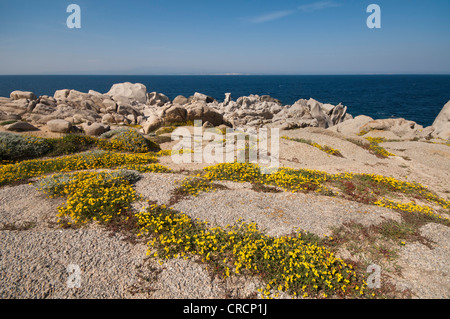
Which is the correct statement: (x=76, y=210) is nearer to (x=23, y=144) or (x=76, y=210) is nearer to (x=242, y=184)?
(x=242, y=184)

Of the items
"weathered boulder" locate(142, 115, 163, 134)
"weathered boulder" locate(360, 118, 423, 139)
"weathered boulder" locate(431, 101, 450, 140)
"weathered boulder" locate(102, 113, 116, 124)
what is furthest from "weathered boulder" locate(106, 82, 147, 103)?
"weathered boulder" locate(431, 101, 450, 140)

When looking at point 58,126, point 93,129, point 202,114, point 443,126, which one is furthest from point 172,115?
point 443,126

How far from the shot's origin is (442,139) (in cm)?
3331

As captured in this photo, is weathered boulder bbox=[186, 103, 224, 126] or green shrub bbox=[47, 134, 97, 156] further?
weathered boulder bbox=[186, 103, 224, 126]

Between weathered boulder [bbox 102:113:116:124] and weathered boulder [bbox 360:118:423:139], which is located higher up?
weathered boulder [bbox 102:113:116:124]

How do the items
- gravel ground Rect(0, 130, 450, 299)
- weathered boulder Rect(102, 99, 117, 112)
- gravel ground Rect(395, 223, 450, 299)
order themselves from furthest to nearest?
weathered boulder Rect(102, 99, 117, 112), gravel ground Rect(395, 223, 450, 299), gravel ground Rect(0, 130, 450, 299)

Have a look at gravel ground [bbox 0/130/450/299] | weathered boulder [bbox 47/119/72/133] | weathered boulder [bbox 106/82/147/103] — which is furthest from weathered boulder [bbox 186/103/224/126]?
weathered boulder [bbox 106/82/147/103]

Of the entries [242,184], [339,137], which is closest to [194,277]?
[242,184]

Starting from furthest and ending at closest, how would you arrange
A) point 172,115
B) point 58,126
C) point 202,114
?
point 202,114 → point 172,115 → point 58,126

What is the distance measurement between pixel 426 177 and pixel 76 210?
72.4 ft

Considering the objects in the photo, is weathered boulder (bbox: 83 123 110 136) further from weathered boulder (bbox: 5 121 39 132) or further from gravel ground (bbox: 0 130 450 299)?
gravel ground (bbox: 0 130 450 299)

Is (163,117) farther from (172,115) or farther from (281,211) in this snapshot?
(281,211)

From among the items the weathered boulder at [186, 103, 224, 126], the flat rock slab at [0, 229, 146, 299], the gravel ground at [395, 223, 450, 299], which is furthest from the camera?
the weathered boulder at [186, 103, 224, 126]

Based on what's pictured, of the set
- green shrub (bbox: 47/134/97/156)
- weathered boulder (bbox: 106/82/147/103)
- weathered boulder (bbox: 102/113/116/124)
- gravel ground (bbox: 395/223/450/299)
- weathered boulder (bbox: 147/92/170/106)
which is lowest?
gravel ground (bbox: 395/223/450/299)
